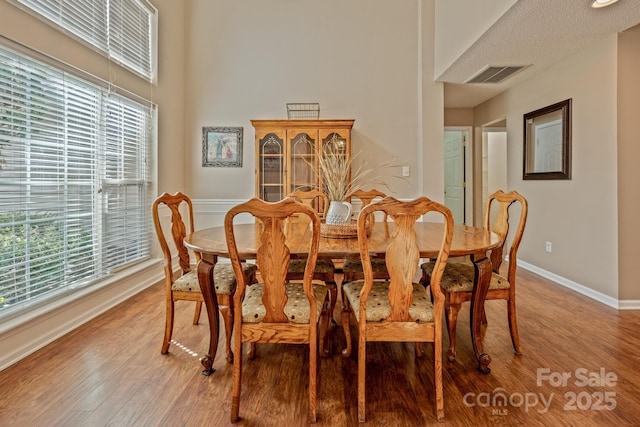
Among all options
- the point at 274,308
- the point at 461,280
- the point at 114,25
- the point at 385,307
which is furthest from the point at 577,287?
the point at 114,25

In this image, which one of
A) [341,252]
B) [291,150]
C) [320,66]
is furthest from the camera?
[320,66]

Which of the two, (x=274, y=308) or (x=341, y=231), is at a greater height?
(x=341, y=231)

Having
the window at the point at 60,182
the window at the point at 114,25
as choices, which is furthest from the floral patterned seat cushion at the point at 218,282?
the window at the point at 114,25

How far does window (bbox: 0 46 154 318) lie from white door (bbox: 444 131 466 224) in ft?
15.6

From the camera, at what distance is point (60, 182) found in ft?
7.66

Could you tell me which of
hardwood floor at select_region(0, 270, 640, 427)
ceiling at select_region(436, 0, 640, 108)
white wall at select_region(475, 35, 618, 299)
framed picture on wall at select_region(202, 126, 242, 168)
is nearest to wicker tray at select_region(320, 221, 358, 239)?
hardwood floor at select_region(0, 270, 640, 427)

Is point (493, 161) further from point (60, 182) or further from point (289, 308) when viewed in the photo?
point (60, 182)

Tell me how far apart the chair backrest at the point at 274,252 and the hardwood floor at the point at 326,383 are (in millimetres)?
483

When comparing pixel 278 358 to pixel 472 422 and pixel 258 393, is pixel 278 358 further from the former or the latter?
pixel 472 422

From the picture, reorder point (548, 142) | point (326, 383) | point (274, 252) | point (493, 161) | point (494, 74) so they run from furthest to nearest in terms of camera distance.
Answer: point (493, 161) → point (494, 74) → point (548, 142) → point (326, 383) → point (274, 252)

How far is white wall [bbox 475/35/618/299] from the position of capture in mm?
2863

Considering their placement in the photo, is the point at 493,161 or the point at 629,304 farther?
the point at 493,161

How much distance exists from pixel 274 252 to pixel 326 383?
31.0 inches

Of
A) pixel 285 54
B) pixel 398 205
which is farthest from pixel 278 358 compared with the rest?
pixel 285 54
